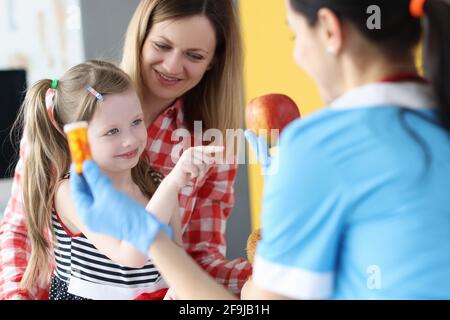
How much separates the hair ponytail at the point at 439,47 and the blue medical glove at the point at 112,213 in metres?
0.34

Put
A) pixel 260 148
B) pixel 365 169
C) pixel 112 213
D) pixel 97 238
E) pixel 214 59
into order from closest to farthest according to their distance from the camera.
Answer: pixel 365 169 → pixel 112 213 → pixel 260 148 → pixel 97 238 → pixel 214 59

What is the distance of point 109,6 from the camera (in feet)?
6.40

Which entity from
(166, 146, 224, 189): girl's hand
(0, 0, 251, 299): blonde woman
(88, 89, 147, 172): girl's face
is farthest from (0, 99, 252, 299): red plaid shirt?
(166, 146, 224, 189): girl's hand

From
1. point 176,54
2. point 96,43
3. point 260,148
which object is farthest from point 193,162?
point 96,43

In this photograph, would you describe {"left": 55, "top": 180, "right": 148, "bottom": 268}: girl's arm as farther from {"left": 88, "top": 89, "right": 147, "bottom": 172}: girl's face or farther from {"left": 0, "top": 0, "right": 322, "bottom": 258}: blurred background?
{"left": 0, "top": 0, "right": 322, "bottom": 258}: blurred background

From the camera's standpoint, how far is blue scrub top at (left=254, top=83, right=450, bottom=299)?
65 cm

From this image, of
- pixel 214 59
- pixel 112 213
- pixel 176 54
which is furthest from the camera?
pixel 214 59

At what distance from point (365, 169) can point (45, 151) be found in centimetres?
70

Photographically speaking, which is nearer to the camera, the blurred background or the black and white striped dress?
the black and white striped dress

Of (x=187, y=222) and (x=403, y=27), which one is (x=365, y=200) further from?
(x=187, y=222)

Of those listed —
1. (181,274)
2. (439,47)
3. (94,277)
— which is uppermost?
(439,47)

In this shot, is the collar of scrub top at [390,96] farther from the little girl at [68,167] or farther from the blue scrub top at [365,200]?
the little girl at [68,167]

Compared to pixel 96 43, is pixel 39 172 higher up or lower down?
lower down

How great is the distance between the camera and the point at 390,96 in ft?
2.23
